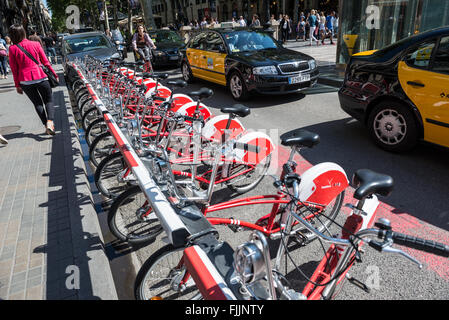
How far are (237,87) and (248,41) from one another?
1472 mm

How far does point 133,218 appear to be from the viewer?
3.50 metres

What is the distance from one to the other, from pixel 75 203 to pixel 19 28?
13.0 feet

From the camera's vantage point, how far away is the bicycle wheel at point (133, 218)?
323 cm

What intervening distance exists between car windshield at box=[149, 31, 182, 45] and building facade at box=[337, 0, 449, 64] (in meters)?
8.39

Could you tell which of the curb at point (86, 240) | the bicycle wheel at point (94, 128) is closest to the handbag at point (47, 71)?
the bicycle wheel at point (94, 128)

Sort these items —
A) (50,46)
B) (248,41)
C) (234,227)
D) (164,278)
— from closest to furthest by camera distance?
(164,278) → (234,227) → (248,41) → (50,46)

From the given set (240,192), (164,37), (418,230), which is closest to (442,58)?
(418,230)

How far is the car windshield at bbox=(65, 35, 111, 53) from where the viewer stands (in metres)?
12.0

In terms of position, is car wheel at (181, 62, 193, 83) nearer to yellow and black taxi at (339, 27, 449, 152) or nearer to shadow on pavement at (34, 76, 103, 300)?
shadow on pavement at (34, 76, 103, 300)

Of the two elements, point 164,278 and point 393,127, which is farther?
point 393,127

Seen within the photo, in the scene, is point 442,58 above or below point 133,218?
above

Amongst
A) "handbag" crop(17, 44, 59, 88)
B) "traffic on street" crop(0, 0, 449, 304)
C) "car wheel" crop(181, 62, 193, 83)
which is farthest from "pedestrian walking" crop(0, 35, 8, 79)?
"handbag" crop(17, 44, 59, 88)

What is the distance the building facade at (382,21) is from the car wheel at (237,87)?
4.54 metres

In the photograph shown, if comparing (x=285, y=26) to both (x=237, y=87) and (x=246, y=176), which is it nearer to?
(x=237, y=87)
